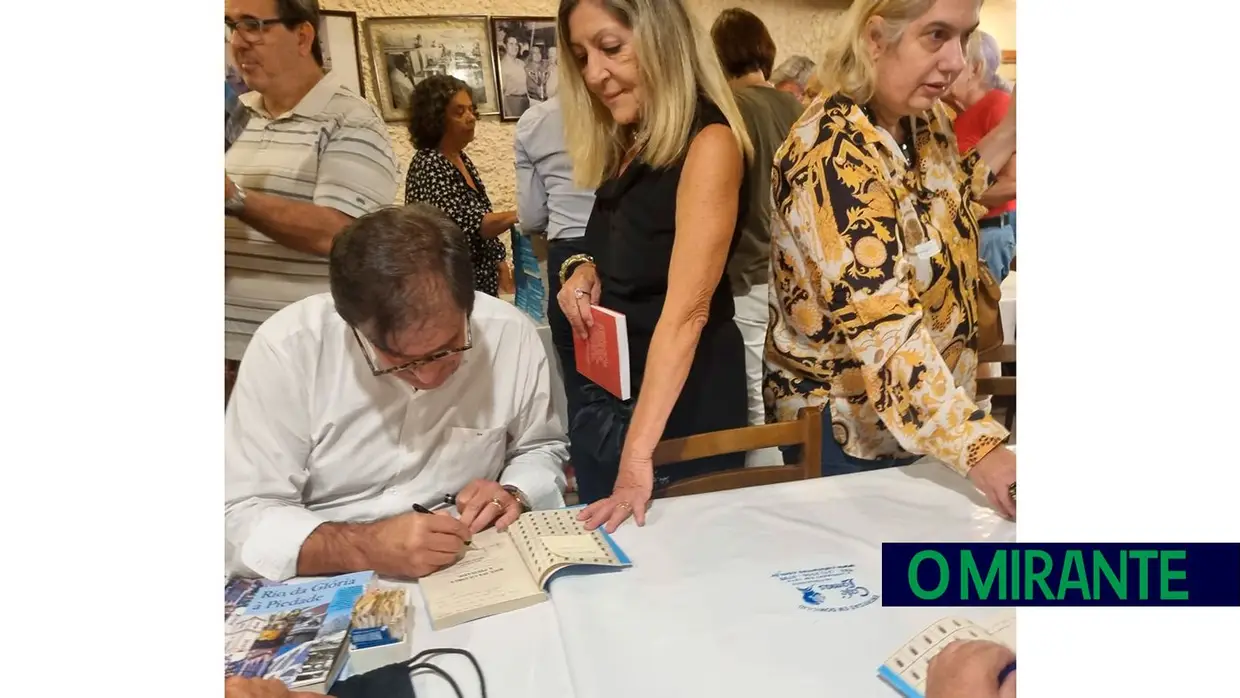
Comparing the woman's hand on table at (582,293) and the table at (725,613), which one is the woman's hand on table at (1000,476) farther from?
the woman's hand on table at (582,293)

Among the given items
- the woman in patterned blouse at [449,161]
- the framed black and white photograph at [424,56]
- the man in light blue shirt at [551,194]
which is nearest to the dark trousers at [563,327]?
the man in light blue shirt at [551,194]

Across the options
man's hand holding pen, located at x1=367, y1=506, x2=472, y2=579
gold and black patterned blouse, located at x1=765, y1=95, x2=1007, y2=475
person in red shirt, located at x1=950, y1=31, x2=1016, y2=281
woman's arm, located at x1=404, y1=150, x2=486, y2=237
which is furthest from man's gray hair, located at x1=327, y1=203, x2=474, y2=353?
person in red shirt, located at x1=950, y1=31, x2=1016, y2=281

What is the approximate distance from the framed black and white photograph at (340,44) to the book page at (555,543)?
588 mm

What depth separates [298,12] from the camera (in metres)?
0.87

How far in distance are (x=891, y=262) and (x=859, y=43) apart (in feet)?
0.90

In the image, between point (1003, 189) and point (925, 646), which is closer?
point (925, 646)

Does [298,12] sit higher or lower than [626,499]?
higher

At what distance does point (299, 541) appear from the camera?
0.91 metres

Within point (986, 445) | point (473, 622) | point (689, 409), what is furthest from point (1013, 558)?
point (473, 622)

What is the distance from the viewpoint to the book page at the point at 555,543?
0.89m

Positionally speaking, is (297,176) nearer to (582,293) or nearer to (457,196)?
(457,196)

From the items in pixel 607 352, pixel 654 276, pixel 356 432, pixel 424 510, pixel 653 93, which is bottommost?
pixel 424 510

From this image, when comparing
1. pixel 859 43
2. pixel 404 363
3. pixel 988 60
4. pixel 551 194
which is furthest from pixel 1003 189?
pixel 404 363

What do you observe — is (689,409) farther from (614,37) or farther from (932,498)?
(614,37)
